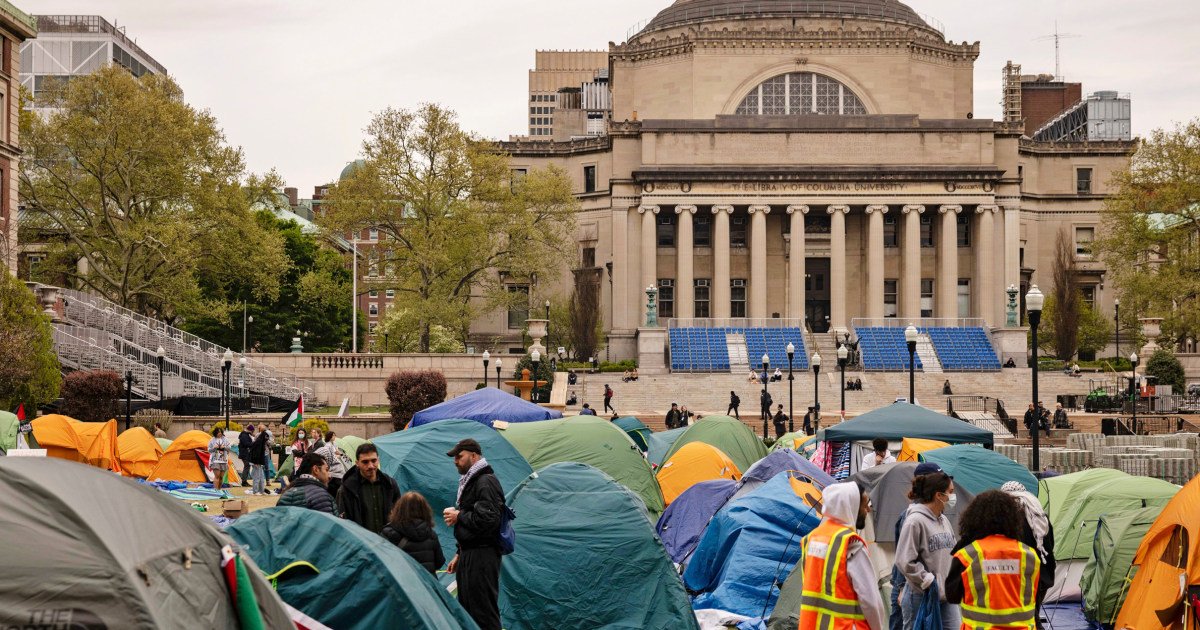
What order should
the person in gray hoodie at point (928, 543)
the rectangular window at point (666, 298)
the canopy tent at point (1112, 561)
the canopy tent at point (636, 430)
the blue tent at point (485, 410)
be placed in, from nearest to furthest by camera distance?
the person in gray hoodie at point (928, 543) < the canopy tent at point (1112, 561) < the blue tent at point (485, 410) < the canopy tent at point (636, 430) < the rectangular window at point (666, 298)

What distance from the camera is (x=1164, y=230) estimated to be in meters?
62.2

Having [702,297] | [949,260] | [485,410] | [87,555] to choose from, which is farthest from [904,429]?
[702,297]

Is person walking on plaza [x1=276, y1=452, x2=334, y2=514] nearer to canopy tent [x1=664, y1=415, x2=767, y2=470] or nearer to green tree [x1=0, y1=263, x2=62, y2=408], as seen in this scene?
canopy tent [x1=664, y1=415, x2=767, y2=470]

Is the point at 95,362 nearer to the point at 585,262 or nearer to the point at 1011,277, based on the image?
the point at 585,262

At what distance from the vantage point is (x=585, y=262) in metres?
83.1

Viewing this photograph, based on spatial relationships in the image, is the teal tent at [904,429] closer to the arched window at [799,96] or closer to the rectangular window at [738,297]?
the rectangular window at [738,297]

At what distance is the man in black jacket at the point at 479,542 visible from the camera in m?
11.3

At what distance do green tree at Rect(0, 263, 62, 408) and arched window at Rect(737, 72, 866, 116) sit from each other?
5085 cm

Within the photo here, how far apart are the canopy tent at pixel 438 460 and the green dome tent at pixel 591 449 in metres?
1.40

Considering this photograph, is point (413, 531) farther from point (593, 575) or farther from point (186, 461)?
point (186, 461)

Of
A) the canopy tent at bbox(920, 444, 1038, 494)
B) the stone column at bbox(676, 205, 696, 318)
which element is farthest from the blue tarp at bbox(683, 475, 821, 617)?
the stone column at bbox(676, 205, 696, 318)

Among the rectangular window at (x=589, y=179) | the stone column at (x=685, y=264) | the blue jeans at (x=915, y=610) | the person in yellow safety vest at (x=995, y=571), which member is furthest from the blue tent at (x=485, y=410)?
the rectangular window at (x=589, y=179)

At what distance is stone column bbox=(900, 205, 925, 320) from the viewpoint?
7662cm

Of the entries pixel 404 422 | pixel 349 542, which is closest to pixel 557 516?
pixel 349 542
